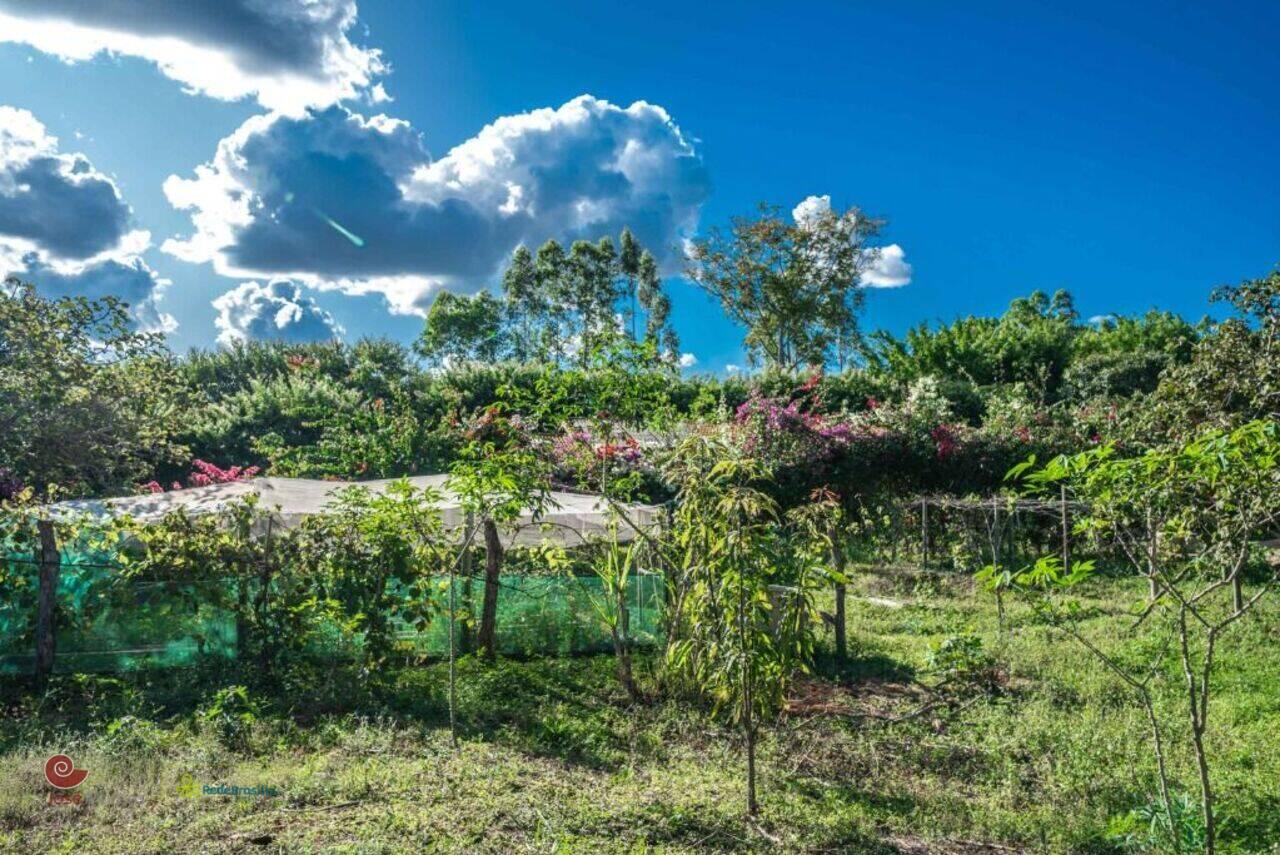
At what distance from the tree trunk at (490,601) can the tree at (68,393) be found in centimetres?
616

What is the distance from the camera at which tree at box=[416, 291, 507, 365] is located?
129 feet

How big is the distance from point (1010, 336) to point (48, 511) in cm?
2436

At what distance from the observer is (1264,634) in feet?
25.6

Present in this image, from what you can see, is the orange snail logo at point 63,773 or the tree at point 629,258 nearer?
the orange snail logo at point 63,773

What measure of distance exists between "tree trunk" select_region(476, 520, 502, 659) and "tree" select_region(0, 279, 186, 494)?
6.16m

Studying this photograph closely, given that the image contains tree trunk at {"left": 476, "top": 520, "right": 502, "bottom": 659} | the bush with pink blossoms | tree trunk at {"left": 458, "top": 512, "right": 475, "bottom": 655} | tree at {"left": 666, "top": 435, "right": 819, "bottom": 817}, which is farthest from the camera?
the bush with pink blossoms

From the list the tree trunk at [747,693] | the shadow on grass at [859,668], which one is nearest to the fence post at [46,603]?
the tree trunk at [747,693]

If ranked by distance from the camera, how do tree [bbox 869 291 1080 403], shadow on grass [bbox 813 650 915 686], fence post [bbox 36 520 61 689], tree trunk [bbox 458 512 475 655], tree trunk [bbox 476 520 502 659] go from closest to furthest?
fence post [bbox 36 520 61 689], tree trunk [bbox 458 512 475 655], shadow on grass [bbox 813 650 915 686], tree trunk [bbox 476 520 502 659], tree [bbox 869 291 1080 403]

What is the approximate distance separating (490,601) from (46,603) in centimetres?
321

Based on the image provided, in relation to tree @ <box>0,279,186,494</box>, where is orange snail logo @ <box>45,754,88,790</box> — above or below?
below

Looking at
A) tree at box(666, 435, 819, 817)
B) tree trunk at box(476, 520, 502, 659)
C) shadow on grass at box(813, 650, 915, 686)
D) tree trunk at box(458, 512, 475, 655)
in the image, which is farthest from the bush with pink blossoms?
tree at box(666, 435, 819, 817)

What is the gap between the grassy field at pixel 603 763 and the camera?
411 centimetres

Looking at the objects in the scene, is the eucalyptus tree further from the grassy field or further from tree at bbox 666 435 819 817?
tree at bbox 666 435 819 817

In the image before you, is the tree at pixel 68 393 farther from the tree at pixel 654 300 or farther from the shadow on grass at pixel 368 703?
the tree at pixel 654 300
